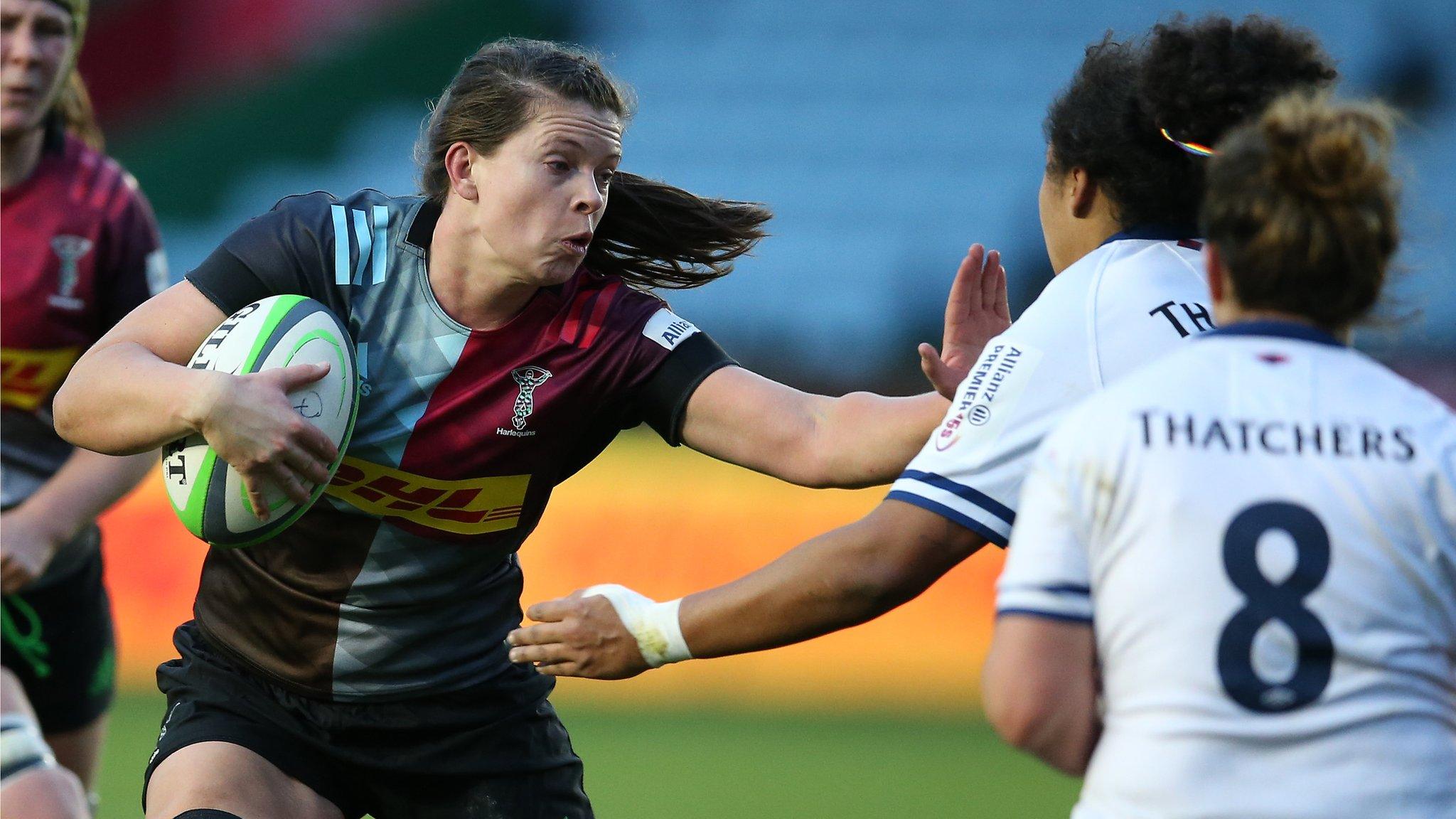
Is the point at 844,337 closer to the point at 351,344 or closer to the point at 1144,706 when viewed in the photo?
the point at 351,344

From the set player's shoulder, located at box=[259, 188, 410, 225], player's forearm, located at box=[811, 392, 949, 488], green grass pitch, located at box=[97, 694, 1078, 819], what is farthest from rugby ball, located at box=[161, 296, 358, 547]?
green grass pitch, located at box=[97, 694, 1078, 819]

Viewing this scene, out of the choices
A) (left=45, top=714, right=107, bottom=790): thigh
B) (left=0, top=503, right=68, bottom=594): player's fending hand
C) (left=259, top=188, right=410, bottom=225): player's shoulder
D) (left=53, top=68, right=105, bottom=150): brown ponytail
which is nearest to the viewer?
(left=259, top=188, right=410, bottom=225): player's shoulder

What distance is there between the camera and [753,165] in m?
15.4

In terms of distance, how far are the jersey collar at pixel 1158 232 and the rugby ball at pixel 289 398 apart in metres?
1.59

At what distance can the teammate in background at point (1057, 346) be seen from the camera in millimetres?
2801

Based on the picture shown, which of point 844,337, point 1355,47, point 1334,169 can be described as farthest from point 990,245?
point 1334,169

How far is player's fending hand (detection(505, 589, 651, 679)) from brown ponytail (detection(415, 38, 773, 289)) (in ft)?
3.55

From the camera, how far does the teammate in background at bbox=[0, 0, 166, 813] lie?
4605 mm

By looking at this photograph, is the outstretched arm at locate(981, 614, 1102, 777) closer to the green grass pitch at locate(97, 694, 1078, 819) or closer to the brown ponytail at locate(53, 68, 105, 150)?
the brown ponytail at locate(53, 68, 105, 150)

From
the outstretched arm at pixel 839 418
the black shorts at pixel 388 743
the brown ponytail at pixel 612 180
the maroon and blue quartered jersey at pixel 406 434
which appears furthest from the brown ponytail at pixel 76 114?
the outstretched arm at pixel 839 418

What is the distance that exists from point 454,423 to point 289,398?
1.39ft

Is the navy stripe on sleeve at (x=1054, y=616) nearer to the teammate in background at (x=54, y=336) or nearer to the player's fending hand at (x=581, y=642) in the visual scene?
the player's fending hand at (x=581, y=642)

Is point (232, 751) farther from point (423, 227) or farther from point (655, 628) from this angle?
point (423, 227)

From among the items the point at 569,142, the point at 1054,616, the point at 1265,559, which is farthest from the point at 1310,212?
the point at 569,142
